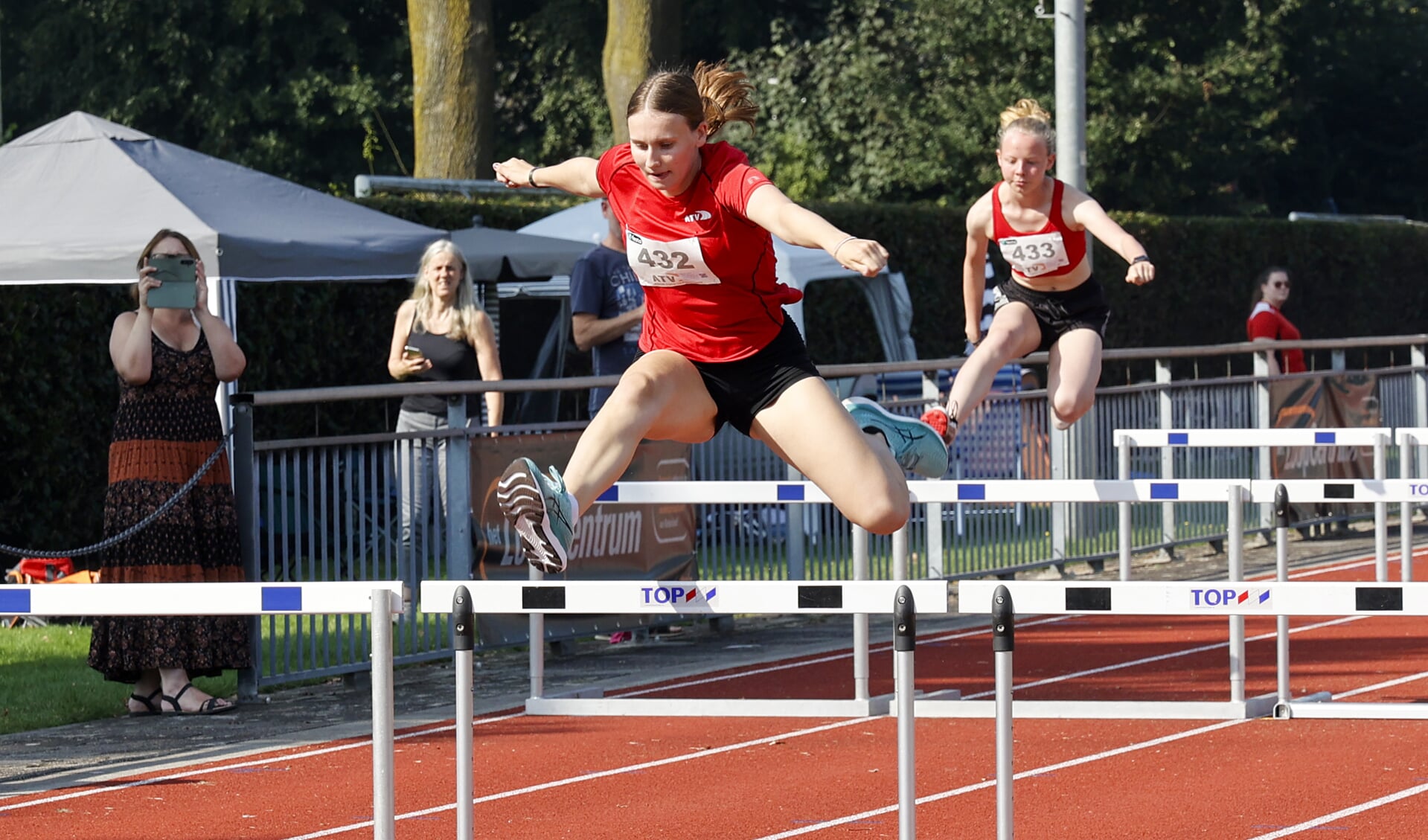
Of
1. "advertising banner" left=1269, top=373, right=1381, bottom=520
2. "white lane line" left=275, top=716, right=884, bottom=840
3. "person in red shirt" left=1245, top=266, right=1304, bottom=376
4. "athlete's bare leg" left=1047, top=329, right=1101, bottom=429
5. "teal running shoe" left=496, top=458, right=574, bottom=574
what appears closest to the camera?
"teal running shoe" left=496, top=458, right=574, bottom=574

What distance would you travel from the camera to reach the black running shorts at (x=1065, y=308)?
8.98 m

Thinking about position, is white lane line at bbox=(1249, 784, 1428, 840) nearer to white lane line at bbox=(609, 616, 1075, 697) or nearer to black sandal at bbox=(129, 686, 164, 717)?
white lane line at bbox=(609, 616, 1075, 697)

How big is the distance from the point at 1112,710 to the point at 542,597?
11.3 feet

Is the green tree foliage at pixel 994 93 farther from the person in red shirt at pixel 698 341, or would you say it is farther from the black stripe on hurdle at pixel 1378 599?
the black stripe on hurdle at pixel 1378 599

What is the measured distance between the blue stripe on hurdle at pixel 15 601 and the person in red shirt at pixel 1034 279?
4045mm

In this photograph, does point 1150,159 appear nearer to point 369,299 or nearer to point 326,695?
point 369,299

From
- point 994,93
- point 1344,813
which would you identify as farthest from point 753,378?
point 994,93

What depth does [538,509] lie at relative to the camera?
6.02 m

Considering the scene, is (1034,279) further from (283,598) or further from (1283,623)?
(283,598)

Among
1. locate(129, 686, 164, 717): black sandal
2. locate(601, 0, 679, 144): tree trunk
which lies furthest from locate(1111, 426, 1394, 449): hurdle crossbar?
locate(601, 0, 679, 144): tree trunk

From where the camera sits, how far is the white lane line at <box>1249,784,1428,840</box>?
652 centimetres

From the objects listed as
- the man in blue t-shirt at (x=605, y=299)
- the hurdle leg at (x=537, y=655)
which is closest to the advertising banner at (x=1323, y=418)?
the man in blue t-shirt at (x=605, y=299)

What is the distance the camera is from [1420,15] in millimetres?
47000

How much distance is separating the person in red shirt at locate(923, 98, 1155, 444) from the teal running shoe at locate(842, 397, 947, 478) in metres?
0.62
